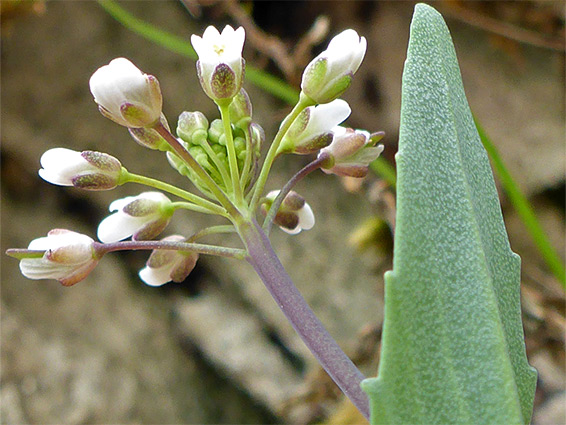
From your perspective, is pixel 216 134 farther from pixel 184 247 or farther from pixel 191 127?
pixel 184 247

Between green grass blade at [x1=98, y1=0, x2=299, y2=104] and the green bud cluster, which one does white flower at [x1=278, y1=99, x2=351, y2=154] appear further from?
green grass blade at [x1=98, y1=0, x2=299, y2=104]

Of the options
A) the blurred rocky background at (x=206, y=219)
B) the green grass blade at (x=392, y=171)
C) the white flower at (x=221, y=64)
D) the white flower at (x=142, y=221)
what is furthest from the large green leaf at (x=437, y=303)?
the blurred rocky background at (x=206, y=219)

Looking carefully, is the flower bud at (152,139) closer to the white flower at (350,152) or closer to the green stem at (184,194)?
the green stem at (184,194)

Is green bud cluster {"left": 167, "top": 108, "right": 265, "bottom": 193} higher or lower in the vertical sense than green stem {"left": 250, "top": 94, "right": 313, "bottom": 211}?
lower

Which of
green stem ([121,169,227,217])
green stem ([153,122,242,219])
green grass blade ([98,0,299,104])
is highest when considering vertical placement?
green stem ([153,122,242,219])

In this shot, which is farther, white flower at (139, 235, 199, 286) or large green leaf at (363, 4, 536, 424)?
white flower at (139, 235, 199, 286)

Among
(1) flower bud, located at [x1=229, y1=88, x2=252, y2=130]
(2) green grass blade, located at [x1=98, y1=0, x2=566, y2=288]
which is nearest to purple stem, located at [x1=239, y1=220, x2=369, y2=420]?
(1) flower bud, located at [x1=229, y1=88, x2=252, y2=130]

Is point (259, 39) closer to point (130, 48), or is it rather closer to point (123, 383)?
point (130, 48)

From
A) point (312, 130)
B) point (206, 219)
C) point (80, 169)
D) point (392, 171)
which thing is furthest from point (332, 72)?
point (206, 219)
